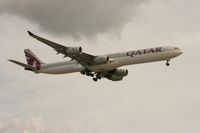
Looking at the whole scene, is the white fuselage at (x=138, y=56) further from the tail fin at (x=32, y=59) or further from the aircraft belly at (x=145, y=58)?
the tail fin at (x=32, y=59)

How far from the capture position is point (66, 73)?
98062 mm

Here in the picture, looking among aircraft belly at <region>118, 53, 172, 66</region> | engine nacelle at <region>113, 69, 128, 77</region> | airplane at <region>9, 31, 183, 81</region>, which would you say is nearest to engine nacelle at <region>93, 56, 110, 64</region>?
airplane at <region>9, 31, 183, 81</region>

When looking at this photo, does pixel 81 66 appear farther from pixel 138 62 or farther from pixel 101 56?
pixel 138 62

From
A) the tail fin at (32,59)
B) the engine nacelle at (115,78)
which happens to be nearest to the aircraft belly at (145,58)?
the engine nacelle at (115,78)

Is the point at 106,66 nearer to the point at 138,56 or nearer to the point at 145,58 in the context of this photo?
the point at 138,56

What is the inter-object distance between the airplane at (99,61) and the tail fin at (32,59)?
4.87ft

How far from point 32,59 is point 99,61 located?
22.6m

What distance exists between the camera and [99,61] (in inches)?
3649

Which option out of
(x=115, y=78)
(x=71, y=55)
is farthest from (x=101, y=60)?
(x=115, y=78)

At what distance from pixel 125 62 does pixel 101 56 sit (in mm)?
4991

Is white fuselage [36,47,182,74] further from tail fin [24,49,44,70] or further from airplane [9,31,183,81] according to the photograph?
tail fin [24,49,44,70]

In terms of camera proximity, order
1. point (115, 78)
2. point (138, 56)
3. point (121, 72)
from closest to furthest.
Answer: point (138, 56), point (121, 72), point (115, 78)

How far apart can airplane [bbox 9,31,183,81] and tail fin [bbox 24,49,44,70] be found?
1486 mm

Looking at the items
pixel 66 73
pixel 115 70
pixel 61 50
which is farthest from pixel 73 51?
pixel 115 70
